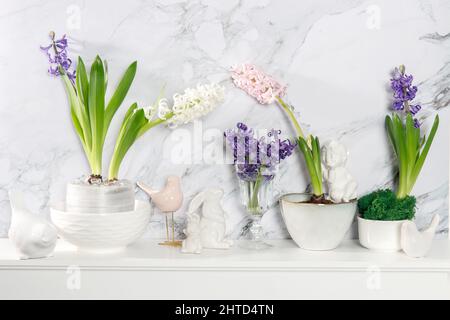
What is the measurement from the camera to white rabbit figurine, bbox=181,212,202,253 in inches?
58.7

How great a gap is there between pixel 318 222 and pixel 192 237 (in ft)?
1.00

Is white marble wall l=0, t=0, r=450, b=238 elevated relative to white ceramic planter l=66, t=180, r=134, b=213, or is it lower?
elevated

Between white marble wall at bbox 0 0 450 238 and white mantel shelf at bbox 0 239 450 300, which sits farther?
white marble wall at bbox 0 0 450 238

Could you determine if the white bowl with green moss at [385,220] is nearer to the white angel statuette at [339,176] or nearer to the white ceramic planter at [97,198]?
the white angel statuette at [339,176]

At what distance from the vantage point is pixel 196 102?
1.47 metres

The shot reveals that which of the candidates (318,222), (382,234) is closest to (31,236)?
(318,222)

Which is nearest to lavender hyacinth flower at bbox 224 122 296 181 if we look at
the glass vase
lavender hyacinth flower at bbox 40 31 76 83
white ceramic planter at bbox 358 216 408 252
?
the glass vase

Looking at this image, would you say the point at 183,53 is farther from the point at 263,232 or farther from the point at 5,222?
the point at 5,222

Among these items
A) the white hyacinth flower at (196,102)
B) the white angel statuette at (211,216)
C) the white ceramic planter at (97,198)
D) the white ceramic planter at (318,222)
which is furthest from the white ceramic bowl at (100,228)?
the white ceramic planter at (318,222)

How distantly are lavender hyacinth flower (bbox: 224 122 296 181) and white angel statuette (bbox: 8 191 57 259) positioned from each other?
0.47 meters

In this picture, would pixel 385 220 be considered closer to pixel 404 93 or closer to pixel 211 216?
pixel 404 93

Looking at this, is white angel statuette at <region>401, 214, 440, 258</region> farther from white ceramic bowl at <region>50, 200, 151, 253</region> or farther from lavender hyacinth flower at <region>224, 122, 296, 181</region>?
white ceramic bowl at <region>50, 200, 151, 253</region>
